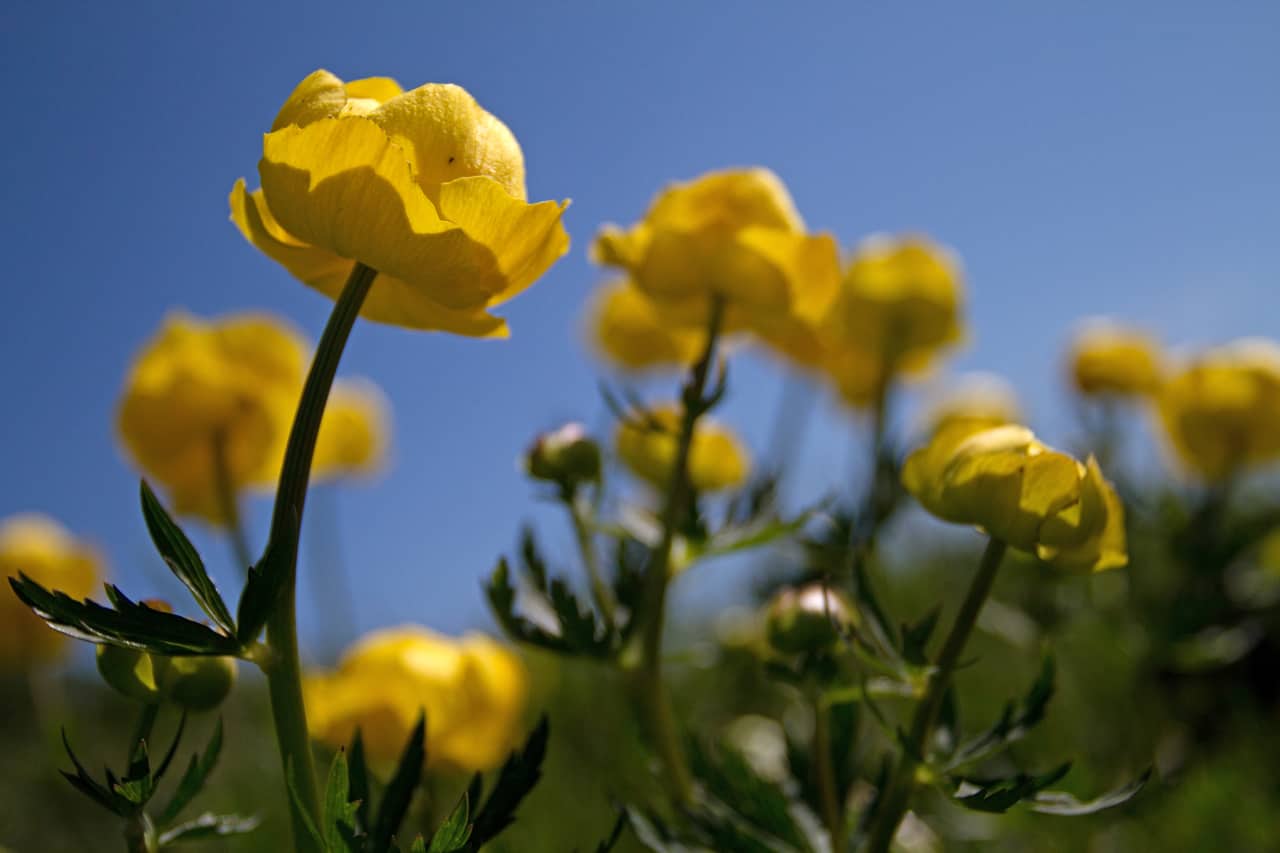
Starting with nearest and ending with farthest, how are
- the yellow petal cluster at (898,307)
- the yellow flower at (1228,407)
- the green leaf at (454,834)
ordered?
the green leaf at (454,834)
the yellow petal cluster at (898,307)
the yellow flower at (1228,407)

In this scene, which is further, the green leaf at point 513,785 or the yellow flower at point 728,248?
the yellow flower at point 728,248

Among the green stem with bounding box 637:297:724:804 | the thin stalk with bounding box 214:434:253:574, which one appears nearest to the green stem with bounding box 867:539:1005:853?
the green stem with bounding box 637:297:724:804

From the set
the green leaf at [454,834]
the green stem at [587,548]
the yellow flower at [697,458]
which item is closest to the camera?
the green leaf at [454,834]

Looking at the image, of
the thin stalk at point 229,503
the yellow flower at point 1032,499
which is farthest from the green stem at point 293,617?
the thin stalk at point 229,503

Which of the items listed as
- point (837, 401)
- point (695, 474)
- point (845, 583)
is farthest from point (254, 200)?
point (837, 401)

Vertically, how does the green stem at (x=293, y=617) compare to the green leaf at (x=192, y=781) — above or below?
above

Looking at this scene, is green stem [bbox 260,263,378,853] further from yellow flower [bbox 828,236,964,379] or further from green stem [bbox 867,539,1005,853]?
yellow flower [bbox 828,236,964,379]

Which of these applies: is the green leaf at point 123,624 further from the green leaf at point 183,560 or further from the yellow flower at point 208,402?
the yellow flower at point 208,402
